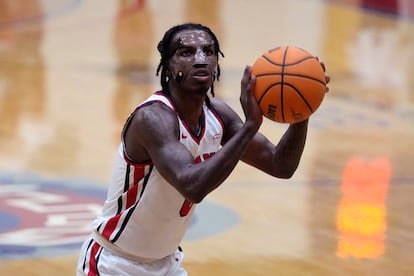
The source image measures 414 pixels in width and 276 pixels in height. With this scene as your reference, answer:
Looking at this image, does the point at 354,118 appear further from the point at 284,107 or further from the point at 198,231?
the point at 284,107

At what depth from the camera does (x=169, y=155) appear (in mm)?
4566

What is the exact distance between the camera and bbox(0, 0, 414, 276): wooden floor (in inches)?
314

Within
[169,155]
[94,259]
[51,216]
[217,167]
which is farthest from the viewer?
[51,216]

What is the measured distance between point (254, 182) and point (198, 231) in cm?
165

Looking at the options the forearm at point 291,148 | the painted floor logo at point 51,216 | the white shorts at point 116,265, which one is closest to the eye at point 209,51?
the forearm at point 291,148

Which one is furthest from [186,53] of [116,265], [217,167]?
[116,265]

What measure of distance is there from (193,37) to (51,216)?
13.7ft

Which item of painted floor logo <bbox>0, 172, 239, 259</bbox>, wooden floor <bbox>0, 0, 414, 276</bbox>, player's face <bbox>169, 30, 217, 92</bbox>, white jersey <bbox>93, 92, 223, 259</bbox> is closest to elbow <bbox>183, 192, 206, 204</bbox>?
white jersey <bbox>93, 92, 223, 259</bbox>

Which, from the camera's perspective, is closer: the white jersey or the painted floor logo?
the white jersey

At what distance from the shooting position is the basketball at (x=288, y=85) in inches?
180

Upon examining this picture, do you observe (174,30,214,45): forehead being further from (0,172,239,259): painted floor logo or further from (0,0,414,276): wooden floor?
(0,172,239,259): painted floor logo

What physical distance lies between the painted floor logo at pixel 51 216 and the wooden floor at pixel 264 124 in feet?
0.15

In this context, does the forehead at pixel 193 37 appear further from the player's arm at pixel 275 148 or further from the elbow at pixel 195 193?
the elbow at pixel 195 193

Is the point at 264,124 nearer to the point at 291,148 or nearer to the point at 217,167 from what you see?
the point at 291,148
